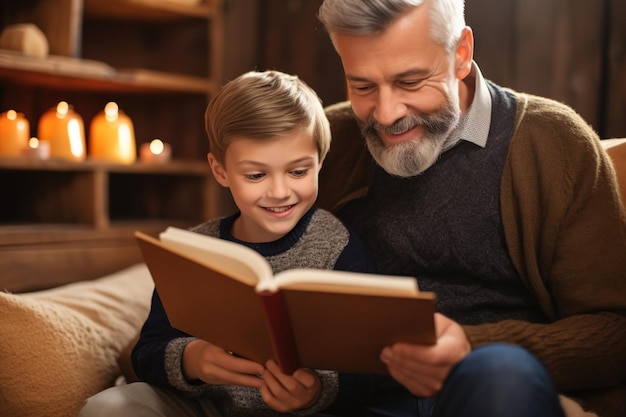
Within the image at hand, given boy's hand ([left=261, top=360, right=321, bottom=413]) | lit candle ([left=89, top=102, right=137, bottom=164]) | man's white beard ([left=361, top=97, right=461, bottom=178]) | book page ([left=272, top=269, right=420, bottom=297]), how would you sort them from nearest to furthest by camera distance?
book page ([left=272, top=269, right=420, bottom=297])
boy's hand ([left=261, top=360, right=321, bottom=413])
man's white beard ([left=361, top=97, right=461, bottom=178])
lit candle ([left=89, top=102, right=137, bottom=164])

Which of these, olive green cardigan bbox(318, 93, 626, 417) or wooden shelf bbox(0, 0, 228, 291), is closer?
olive green cardigan bbox(318, 93, 626, 417)

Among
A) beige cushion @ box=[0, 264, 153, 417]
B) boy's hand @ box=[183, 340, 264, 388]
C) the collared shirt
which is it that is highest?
the collared shirt

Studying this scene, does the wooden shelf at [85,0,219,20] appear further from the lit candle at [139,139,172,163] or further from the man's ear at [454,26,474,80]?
the man's ear at [454,26,474,80]

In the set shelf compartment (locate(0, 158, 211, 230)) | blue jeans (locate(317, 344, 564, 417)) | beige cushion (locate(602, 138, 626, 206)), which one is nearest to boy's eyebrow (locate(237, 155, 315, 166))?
blue jeans (locate(317, 344, 564, 417))

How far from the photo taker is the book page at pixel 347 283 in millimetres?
874

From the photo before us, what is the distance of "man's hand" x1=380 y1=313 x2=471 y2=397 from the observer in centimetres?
98

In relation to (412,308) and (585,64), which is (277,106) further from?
(585,64)

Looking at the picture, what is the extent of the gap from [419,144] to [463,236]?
7.7 inches

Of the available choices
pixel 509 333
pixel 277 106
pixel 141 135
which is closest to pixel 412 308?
pixel 509 333

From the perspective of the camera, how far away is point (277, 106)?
1299 mm

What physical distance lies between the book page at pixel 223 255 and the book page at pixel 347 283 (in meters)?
0.03

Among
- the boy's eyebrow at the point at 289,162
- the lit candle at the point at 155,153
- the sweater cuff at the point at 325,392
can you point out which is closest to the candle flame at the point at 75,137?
the lit candle at the point at 155,153

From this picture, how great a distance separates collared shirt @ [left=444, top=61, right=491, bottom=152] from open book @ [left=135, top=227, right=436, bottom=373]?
0.53 meters

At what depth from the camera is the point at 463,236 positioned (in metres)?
1.39
